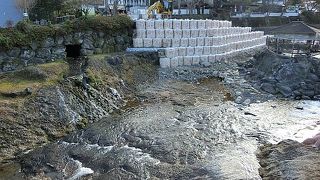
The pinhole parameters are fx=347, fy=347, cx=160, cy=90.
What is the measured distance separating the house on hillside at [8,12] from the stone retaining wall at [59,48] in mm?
7694

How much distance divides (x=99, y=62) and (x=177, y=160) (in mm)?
11086


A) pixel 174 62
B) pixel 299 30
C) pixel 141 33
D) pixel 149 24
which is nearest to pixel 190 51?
pixel 174 62

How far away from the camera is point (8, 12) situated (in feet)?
94.6

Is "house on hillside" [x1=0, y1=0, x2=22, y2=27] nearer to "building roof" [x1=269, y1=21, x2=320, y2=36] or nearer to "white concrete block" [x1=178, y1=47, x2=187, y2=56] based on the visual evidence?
"white concrete block" [x1=178, y1=47, x2=187, y2=56]

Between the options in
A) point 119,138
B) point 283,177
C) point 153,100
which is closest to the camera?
point 283,177

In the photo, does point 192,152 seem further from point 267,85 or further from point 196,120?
point 267,85

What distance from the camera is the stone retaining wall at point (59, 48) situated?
21203 millimetres

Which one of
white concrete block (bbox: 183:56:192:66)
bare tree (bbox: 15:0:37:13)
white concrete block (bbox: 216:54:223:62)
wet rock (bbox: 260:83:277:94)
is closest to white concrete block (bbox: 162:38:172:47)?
white concrete block (bbox: 183:56:192:66)

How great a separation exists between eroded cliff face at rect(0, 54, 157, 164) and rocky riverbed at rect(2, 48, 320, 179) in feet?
1.44

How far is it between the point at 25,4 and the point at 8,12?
83.7 inches

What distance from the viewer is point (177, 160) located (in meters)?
13.2

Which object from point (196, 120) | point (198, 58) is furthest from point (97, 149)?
point (198, 58)

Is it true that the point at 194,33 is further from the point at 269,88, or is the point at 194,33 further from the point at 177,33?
the point at 269,88

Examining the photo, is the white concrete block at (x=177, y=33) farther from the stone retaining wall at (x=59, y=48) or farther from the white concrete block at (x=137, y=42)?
the stone retaining wall at (x=59, y=48)
